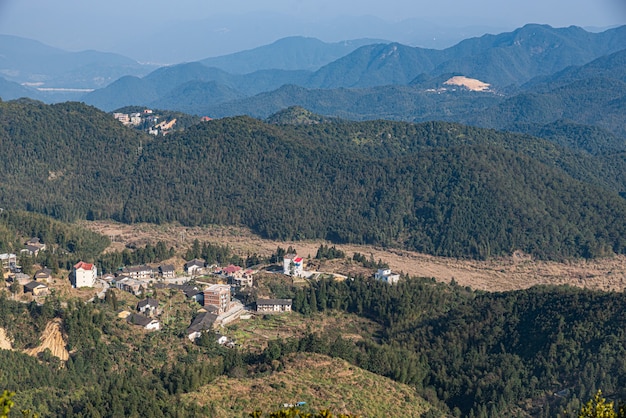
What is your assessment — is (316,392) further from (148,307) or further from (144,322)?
(148,307)

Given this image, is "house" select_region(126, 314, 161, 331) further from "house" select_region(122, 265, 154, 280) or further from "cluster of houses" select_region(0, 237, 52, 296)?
"house" select_region(122, 265, 154, 280)

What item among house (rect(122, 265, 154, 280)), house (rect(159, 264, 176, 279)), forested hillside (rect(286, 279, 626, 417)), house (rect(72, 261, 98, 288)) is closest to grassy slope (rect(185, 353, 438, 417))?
forested hillside (rect(286, 279, 626, 417))

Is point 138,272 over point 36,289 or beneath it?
beneath

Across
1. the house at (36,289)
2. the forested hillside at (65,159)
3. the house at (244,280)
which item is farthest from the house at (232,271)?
the forested hillside at (65,159)

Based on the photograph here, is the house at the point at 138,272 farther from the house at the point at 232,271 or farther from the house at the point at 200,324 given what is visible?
the house at the point at 200,324

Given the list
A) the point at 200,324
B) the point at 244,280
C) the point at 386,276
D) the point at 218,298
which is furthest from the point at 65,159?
the point at 200,324

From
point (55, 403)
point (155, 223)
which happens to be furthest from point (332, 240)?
point (55, 403)

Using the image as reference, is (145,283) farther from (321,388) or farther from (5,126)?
(5,126)
